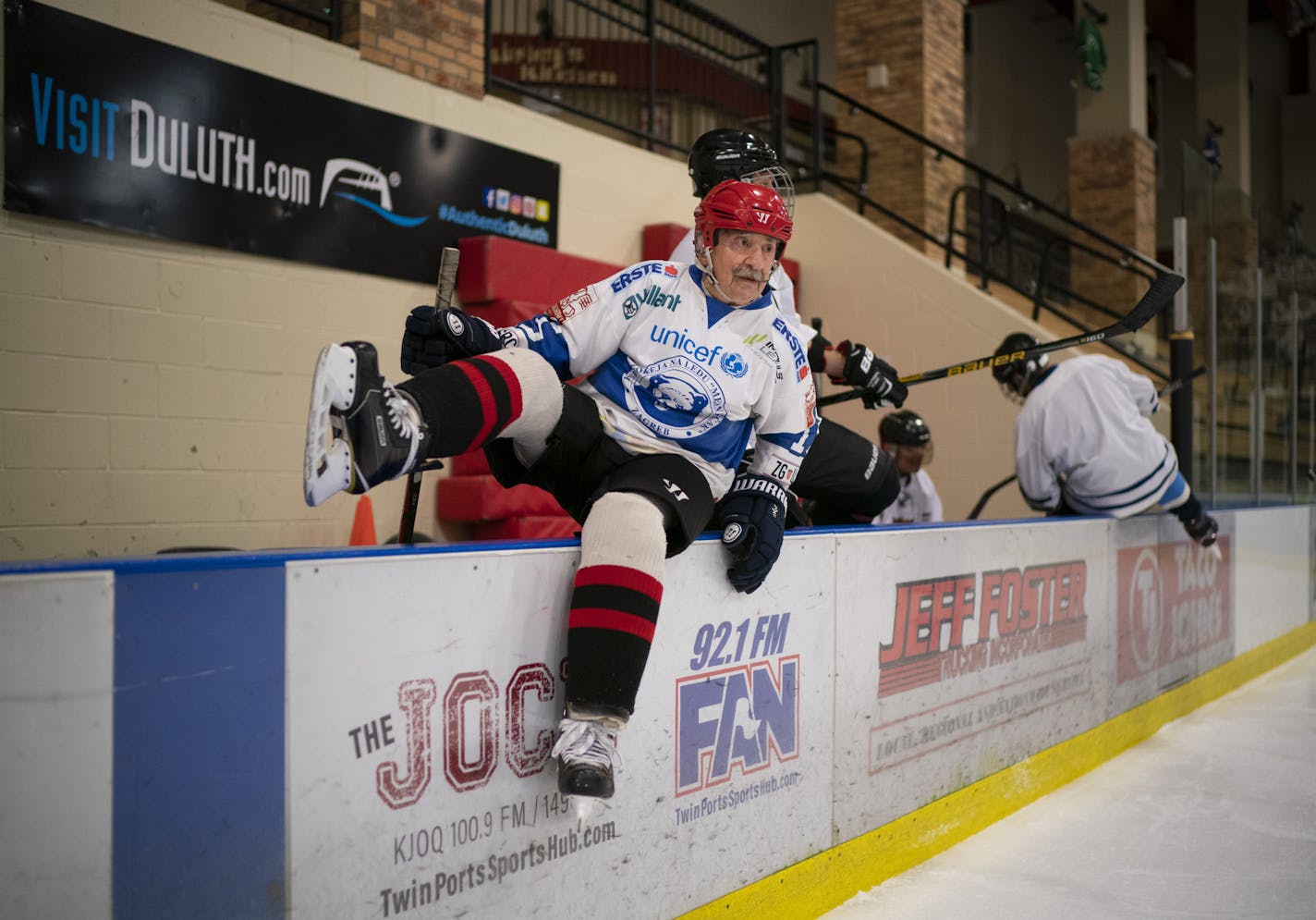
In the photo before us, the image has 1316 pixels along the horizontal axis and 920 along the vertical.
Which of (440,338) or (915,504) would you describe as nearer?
(440,338)

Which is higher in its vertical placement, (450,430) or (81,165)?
(81,165)

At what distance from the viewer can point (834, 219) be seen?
6.42 meters

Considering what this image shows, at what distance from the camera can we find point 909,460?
4.22 metres

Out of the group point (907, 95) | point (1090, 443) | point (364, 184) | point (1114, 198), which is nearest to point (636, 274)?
point (1090, 443)

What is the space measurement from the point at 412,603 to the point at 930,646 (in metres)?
1.42

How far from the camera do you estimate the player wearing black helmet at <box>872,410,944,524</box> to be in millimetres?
4102

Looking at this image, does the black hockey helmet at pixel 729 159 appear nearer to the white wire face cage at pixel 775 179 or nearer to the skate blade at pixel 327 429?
the white wire face cage at pixel 775 179

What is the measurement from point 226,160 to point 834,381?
241 centimetres

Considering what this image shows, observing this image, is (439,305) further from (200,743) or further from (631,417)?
(200,743)

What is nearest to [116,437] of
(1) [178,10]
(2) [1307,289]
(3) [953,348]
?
(1) [178,10]

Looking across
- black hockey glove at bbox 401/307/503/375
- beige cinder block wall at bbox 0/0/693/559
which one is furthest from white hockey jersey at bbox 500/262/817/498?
beige cinder block wall at bbox 0/0/693/559

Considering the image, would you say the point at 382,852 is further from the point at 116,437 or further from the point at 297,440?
the point at 297,440

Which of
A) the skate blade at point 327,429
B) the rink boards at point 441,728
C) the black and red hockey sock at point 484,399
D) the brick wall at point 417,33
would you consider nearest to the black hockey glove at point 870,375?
the rink boards at point 441,728

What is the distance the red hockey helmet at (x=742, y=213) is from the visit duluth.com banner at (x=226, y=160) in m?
2.42
